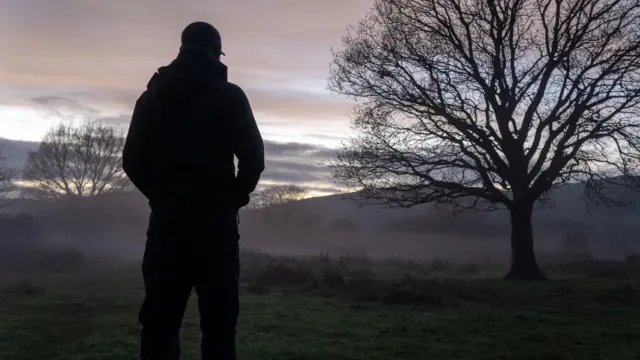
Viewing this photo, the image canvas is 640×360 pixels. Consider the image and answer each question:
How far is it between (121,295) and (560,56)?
14928mm

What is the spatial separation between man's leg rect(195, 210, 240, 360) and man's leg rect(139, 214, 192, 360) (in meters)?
0.12

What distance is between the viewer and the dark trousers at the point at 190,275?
372cm

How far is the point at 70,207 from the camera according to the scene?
212ft

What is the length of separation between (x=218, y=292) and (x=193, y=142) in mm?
930

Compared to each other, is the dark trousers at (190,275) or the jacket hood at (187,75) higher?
the jacket hood at (187,75)

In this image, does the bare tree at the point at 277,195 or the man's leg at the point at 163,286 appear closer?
the man's leg at the point at 163,286

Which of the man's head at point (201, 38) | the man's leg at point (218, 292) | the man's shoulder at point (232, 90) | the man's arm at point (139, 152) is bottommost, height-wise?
the man's leg at point (218, 292)

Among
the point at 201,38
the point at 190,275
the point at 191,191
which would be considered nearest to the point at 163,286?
the point at 190,275

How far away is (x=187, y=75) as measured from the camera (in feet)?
12.8

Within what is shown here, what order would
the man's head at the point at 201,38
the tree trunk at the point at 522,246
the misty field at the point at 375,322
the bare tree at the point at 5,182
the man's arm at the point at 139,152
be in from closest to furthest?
the man's arm at the point at 139,152, the man's head at the point at 201,38, the misty field at the point at 375,322, the tree trunk at the point at 522,246, the bare tree at the point at 5,182

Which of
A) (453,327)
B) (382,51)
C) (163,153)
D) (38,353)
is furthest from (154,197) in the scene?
(382,51)

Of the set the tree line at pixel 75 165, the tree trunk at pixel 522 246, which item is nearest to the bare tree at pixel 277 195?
the tree line at pixel 75 165

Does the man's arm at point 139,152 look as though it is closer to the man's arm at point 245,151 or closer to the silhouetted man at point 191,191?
the silhouetted man at point 191,191

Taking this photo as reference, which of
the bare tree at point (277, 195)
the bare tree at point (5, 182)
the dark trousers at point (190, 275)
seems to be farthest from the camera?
the bare tree at point (277, 195)
